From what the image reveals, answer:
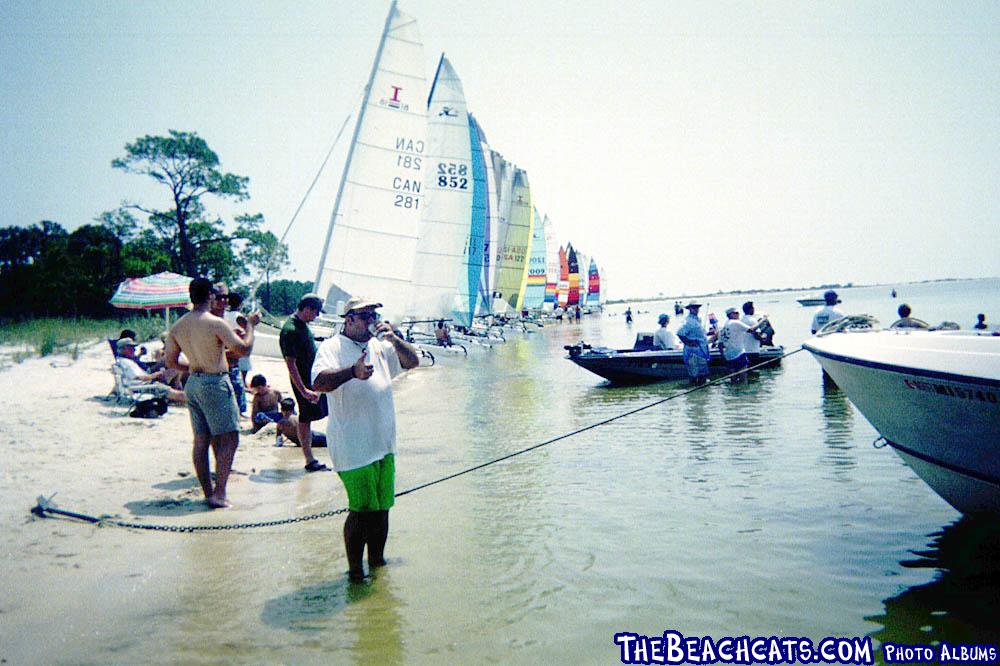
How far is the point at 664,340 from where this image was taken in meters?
17.5

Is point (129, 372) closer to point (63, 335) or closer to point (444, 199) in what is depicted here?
point (63, 335)

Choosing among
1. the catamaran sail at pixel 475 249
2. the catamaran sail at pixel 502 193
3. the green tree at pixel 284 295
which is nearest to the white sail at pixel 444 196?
the catamaran sail at pixel 475 249

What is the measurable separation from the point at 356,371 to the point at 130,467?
466 cm

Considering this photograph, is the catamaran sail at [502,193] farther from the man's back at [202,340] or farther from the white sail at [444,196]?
the man's back at [202,340]

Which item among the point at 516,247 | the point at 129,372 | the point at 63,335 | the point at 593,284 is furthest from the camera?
the point at 593,284

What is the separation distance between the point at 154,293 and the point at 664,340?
1471cm

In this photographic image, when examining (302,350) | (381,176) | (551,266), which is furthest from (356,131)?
(551,266)

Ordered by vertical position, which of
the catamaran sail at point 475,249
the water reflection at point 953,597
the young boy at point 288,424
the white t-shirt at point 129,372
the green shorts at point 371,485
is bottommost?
the water reflection at point 953,597

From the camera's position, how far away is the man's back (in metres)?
5.80

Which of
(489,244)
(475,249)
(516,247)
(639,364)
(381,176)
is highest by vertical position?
(516,247)

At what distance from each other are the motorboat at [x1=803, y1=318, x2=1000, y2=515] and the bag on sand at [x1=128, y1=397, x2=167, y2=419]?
8.70 metres

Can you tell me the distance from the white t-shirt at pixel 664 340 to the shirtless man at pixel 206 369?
1310cm

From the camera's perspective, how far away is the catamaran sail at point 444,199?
78.6 ft

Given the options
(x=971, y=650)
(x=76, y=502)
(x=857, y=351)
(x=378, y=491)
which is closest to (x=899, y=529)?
(x=857, y=351)
